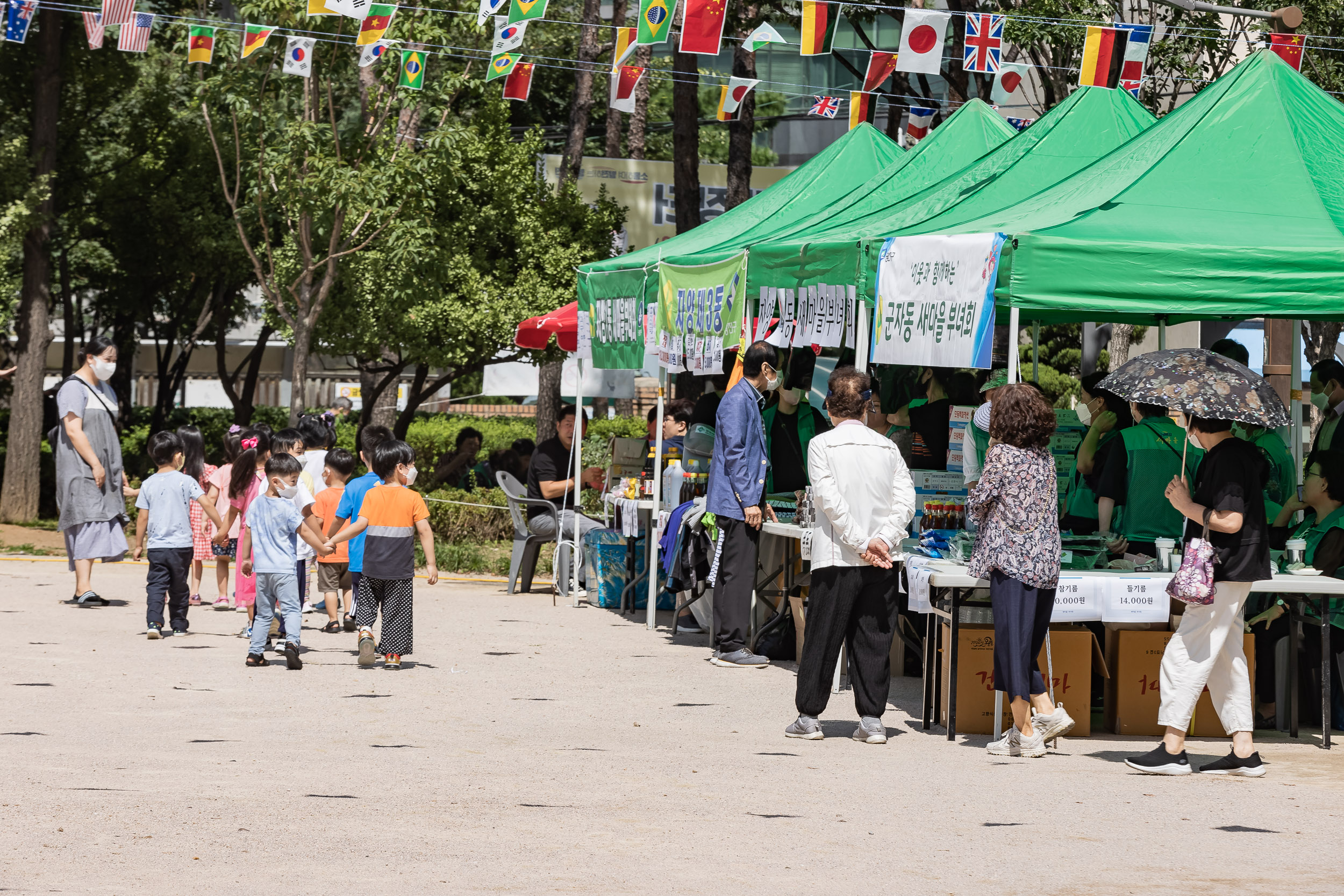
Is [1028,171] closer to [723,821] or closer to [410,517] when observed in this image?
[410,517]

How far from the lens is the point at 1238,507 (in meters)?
7.59

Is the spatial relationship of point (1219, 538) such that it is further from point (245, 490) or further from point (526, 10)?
point (526, 10)

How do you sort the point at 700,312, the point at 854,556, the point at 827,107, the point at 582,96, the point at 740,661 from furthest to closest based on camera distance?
the point at 582,96
the point at 827,107
the point at 700,312
the point at 740,661
the point at 854,556

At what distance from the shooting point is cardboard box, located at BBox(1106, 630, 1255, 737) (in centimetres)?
882

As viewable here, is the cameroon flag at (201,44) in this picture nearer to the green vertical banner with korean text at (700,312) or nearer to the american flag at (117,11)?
the american flag at (117,11)

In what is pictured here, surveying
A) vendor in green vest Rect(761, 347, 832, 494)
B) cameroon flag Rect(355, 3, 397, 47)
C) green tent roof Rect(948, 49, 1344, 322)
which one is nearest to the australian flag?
cameroon flag Rect(355, 3, 397, 47)

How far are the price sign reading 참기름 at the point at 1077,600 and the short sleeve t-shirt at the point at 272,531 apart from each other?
15.8ft

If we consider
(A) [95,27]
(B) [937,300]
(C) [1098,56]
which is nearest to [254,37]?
(A) [95,27]

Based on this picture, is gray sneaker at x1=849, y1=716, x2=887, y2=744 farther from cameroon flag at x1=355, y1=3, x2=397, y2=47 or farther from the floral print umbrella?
cameroon flag at x1=355, y1=3, x2=397, y2=47

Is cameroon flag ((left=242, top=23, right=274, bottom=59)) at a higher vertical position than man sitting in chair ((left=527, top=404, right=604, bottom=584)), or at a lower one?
higher

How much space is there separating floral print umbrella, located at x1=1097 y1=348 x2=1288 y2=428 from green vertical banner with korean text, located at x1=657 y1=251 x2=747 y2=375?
12.1 feet

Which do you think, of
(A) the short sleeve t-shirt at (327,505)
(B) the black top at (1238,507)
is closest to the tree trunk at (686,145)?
(A) the short sleeve t-shirt at (327,505)

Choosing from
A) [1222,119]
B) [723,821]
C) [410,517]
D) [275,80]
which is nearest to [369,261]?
[275,80]

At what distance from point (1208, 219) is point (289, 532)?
5849 mm
